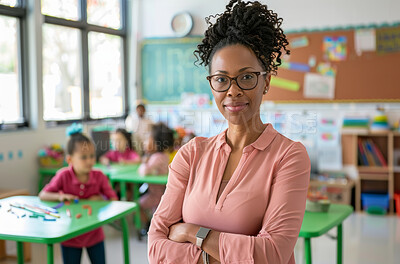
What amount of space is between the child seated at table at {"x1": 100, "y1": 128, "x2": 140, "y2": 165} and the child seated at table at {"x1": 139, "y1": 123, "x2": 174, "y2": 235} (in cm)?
56

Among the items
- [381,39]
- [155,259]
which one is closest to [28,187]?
[155,259]

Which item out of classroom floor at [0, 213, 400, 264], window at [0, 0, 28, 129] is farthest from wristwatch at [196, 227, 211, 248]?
window at [0, 0, 28, 129]

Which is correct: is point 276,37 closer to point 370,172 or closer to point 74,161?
point 74,161

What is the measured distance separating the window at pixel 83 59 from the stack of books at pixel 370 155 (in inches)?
136

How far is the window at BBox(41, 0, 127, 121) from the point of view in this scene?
545 centimetres

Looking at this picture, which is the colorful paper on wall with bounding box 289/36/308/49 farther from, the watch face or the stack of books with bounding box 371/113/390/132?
the watch face

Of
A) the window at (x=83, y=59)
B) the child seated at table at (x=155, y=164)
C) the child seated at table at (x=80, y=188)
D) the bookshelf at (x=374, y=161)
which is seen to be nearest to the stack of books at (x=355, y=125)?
the bookshelf at (x=374, y=161)

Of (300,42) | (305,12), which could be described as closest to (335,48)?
(300,42)

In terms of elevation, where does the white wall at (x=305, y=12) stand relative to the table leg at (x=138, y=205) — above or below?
above

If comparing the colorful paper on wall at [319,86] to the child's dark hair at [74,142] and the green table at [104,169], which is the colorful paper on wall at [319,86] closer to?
the green table at [104,169]

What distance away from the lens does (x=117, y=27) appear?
267 inches

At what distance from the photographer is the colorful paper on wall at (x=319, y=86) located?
5.86 meters

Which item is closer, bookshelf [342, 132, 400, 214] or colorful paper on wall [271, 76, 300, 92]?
bookshelf [342, 132, 400, 214]

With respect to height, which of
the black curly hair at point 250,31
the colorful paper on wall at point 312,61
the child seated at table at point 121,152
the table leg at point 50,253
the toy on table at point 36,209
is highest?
the colorful paper on wall at point 312,61
